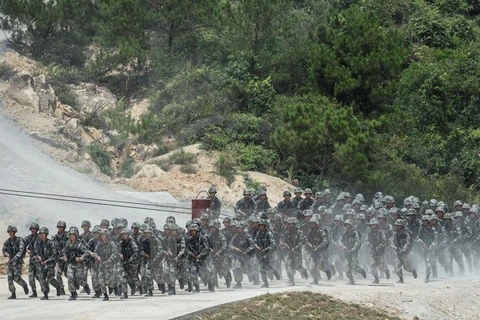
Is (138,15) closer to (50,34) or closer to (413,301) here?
(50,34)

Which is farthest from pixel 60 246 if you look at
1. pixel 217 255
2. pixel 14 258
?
pixel 217 255

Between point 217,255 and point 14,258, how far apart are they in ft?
15.6

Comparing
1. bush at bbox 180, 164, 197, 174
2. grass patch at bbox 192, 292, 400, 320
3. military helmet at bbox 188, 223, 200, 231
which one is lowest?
grass patch at bbox 192, 292, 400, 320

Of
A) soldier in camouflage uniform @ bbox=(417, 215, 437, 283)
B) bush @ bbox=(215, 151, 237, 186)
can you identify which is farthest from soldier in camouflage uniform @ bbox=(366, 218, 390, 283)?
bush @ bbox=(215, 151, 237, 186)

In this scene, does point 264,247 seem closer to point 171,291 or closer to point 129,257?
point 171,291

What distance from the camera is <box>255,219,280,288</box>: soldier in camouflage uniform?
27.8m

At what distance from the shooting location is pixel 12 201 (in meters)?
37.1

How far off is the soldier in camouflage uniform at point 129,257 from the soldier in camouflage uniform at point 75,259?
869 millimetres

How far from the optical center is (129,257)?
25891mm

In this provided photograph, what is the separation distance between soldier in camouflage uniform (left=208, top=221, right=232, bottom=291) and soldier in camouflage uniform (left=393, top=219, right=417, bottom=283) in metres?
4.51

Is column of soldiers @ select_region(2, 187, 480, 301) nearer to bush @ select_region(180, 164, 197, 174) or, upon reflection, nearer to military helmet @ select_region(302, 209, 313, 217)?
military helmet @ select_region(302, 209, 313, 217)

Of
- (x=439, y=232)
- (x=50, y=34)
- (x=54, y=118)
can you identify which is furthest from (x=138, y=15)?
(x=439, y=232)

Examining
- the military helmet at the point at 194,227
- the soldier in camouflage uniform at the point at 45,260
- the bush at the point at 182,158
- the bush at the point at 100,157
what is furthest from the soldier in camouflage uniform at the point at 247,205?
the bush at the point at 100,157

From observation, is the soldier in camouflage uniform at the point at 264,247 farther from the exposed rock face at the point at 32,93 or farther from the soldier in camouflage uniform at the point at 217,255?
the exposed rock face at the point at 32,93
